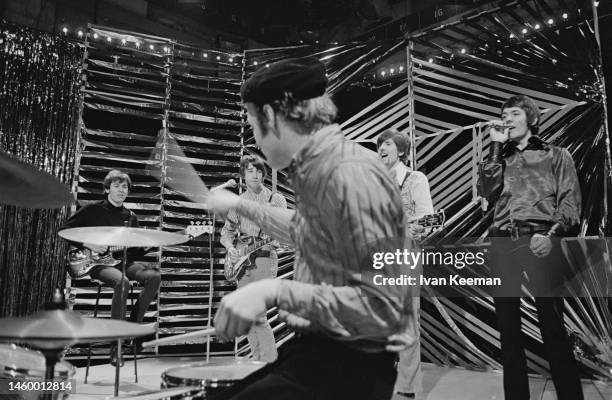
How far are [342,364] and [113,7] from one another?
22.5 feet

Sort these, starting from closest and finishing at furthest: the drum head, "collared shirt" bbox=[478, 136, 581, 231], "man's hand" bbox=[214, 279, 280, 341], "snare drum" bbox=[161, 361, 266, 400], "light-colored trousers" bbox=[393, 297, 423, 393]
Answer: "man's hand" bbox=[214, 279, 280, 341] → "snare drum" bbox=[161, 361, 266, 400] → the drum head → "collared shirt" bbox=[478, 136, 581, 231] → "light-colored trousers" bbox=[393, 297, 423, 393]

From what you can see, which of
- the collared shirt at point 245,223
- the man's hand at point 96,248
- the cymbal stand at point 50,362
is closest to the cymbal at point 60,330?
the cymbal stand at point 50,362

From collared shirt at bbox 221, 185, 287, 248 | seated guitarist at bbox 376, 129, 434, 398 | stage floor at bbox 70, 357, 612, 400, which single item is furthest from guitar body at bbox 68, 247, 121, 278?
seated guitarist at bbox 376, 129, 434, 398

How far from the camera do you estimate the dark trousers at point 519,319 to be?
3.04 metres

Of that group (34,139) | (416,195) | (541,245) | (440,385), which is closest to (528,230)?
(541,245)

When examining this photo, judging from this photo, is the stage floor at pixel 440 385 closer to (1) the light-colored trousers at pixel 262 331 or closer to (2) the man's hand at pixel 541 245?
(1) the light-colored trousers at pixel 262 331

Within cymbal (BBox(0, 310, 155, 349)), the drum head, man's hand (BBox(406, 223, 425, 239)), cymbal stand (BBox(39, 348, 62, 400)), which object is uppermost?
man's hand (BBox(406, 223, 425, 239))

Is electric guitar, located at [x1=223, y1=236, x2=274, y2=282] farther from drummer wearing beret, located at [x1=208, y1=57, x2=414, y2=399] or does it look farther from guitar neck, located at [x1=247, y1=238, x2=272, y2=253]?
drummer wearing beret, located at [x1=208, y1=57, x2=414, y2=399]

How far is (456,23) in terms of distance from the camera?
519 centimetres

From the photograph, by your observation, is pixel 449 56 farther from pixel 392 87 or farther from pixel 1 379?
pixel 1 379

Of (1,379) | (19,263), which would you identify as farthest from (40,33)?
(1,379)

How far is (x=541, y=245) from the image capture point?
10.0 feet

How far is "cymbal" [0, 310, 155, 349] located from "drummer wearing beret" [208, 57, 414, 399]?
439mm

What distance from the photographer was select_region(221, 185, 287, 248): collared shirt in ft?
16.8
